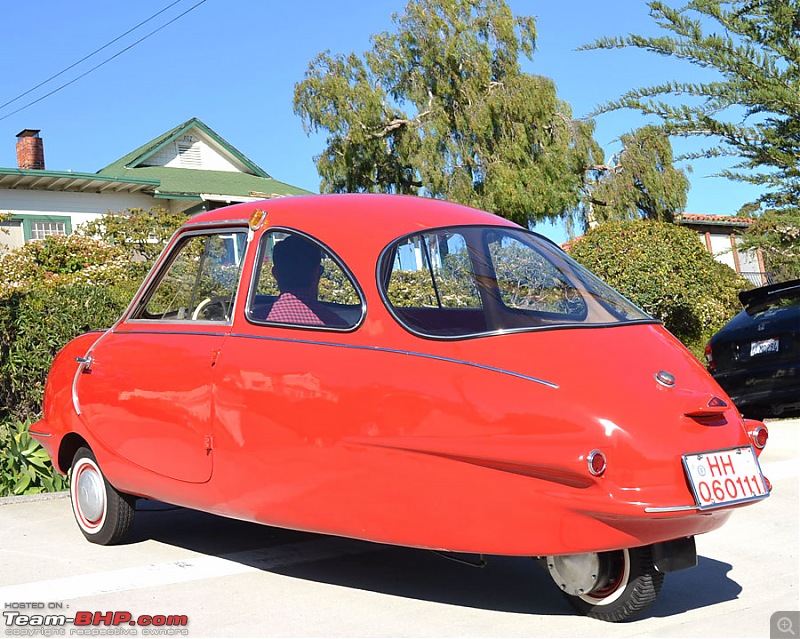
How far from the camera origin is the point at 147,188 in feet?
79.8

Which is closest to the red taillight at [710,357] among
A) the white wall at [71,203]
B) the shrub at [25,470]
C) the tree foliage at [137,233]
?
the shrub at [25,470]

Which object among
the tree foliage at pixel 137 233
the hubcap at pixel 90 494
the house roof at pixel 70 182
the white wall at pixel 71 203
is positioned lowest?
the hubcap at pixel 90 494

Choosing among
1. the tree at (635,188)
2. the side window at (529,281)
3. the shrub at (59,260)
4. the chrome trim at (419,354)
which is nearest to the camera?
the chrome trim at (419,354)

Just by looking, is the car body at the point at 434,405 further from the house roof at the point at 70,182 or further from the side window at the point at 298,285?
the house roof at the point at 70,182

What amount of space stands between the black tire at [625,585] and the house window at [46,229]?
21.1m

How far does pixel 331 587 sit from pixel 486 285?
5.72 ft

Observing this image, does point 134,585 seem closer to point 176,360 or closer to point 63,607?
point 63,607

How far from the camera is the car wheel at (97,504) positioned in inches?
234

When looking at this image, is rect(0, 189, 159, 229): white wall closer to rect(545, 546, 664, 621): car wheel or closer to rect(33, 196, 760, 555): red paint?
rect(33, 196, 760, 555): red paint

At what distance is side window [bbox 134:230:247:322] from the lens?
5.42 metres

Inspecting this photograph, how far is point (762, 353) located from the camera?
10297 mm

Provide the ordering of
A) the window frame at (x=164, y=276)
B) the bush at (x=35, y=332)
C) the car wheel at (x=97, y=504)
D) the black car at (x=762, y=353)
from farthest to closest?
the black car at (x=762, y=353) < the bush at (x=35, y=332) < the car wheel at (x=97, y=504) < the window frame at (x=164, y=276)

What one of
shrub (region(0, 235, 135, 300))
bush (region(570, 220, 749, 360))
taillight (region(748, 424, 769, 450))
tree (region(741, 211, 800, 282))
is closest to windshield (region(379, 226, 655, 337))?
taillight (region(748, 424, 769, 450))

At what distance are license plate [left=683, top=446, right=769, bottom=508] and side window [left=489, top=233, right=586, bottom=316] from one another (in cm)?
94
